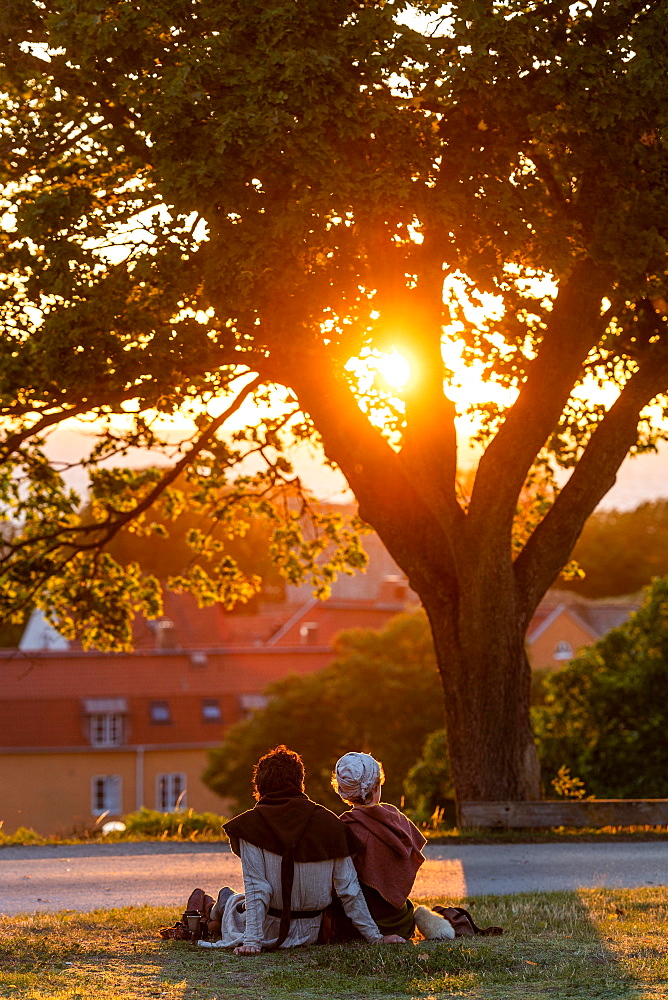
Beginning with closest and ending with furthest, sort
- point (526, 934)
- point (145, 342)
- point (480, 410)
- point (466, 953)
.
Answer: point (466, 953), point (526, 934), point (145, 342), point (480, 410)

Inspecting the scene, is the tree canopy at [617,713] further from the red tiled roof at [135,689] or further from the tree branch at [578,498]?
Result: the red tiled roof at [135,689]

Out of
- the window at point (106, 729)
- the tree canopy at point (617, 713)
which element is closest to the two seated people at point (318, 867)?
the tree canopy at point (617, 713)

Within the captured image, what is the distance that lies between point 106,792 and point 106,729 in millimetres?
2644

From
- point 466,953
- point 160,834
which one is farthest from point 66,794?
point 466,953

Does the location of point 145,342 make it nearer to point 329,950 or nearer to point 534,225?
point 534,225

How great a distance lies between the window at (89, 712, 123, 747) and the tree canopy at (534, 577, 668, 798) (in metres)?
34.6

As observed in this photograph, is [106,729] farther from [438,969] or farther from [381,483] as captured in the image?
[438,969]

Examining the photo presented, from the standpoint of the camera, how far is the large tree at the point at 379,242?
10.9 meters

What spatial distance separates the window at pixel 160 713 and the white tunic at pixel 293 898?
50.6m

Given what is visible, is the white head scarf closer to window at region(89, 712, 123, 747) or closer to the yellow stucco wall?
the yellow stucco wall

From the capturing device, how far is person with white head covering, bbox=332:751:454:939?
7.20m

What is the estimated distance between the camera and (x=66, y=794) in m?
53.9

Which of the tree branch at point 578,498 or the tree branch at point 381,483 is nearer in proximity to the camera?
the tree branch at point 381,483

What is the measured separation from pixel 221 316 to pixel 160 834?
5545mm
